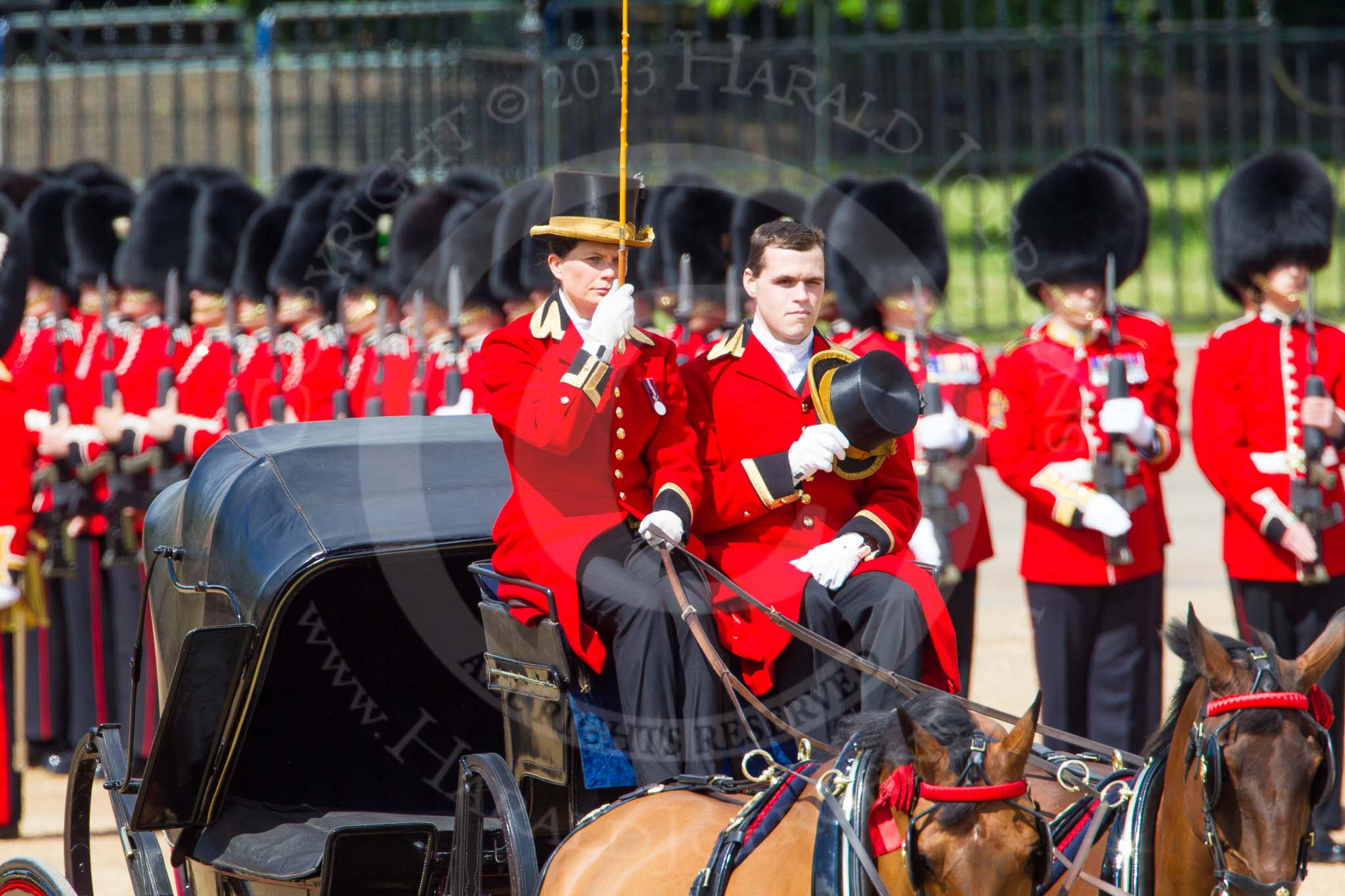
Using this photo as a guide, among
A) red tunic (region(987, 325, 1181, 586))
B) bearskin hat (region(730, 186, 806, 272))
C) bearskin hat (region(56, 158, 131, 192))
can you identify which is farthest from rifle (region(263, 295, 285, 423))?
red tunic (region(987, 325, 1181, 586))

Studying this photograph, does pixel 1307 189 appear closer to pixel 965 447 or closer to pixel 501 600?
pixel 965 447

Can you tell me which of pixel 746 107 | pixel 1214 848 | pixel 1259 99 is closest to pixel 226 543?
pixel 1214 848

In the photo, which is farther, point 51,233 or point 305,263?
point 51,233

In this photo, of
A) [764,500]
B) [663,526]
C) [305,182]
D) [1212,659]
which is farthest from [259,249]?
[1212,659]

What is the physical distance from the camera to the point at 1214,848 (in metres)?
2.39

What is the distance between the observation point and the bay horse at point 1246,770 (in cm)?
234

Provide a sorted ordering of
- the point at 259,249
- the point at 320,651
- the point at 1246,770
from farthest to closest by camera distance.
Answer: the point at 259,249 < the point at 320,651 < the point at 1246,770

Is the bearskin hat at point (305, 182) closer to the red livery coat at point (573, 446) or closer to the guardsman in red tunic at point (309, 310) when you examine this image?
the guardsman in red tunic at point (309, 310)

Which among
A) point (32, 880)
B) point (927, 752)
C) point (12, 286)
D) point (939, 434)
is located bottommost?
point (32, 880)

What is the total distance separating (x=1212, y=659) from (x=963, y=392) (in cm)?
313

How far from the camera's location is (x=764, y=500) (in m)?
3.34

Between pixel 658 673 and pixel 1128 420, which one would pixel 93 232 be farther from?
pixel 658 673

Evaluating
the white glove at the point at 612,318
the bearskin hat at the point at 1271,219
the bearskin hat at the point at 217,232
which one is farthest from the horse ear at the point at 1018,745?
the bearskin hat at the point at 217,232

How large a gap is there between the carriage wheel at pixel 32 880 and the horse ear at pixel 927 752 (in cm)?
179
